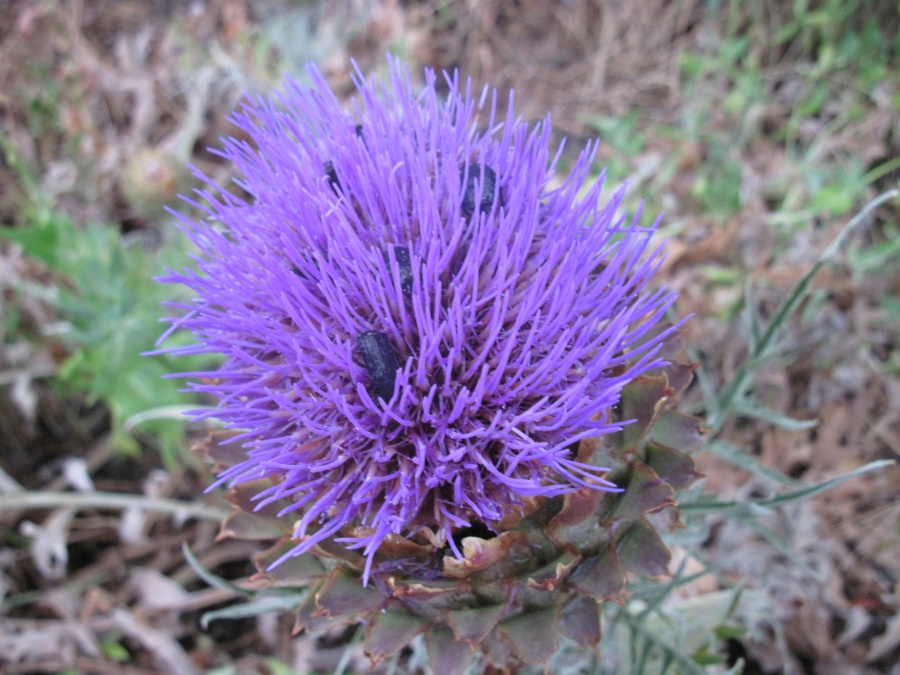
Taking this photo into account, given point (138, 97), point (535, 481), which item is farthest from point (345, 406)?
point (138, 97)

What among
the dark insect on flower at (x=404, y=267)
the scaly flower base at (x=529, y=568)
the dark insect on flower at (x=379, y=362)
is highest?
the dark insect on flower at (x=404, y=267)

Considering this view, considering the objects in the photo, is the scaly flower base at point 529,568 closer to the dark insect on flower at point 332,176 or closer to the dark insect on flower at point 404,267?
the dark insect on flower at point 404,267

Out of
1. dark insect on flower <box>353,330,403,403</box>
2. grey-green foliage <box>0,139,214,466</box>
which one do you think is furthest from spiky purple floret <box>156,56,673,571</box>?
grey-green foliage <box>0,139,214,466</box>

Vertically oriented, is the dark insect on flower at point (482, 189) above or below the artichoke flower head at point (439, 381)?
above

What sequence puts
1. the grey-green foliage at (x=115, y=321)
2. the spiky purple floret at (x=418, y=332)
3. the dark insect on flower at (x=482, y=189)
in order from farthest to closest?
the grey-green foliage at (x=115, y=321) → the dark insect on flower at (x=482, y=189) → the spiky purple floret at (x=418, y=332)

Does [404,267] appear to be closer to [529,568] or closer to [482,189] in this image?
[482,189]

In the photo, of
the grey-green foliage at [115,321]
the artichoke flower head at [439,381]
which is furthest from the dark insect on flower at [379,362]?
the grey-green foliage at [115,321]

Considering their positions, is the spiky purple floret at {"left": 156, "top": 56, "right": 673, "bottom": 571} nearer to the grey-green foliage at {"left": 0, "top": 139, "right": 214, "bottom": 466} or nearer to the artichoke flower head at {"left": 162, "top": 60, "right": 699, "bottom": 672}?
the artichoke flower head at {"left": 162, "top": 60, "right": 699, "bottom": 672}
